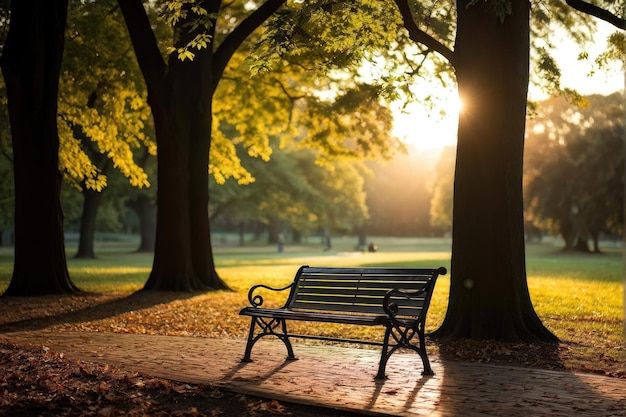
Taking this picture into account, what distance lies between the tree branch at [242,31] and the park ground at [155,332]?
5.52 m

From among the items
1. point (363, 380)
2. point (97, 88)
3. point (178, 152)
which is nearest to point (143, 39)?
point (178, 152)

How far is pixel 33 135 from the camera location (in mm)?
17938

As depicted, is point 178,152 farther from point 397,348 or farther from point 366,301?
point 397,348

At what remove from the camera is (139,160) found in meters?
43.8

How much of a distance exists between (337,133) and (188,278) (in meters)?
8.28

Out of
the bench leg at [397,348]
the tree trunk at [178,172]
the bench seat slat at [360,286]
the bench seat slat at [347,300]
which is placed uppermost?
the tree trunk at [178,172]

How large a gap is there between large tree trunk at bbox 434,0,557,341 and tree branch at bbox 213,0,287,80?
8.44 metres

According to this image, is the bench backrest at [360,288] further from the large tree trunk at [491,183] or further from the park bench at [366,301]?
the large tree trunk at [491,183]

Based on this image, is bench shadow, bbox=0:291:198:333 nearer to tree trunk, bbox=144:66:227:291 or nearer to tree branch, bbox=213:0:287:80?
tree trunk, bbox=144:66:227:291

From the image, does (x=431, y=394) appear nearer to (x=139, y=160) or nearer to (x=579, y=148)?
(x=139, y=160)

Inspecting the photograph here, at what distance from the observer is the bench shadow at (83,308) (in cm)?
1312

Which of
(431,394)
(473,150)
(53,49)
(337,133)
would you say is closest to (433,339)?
(473,150)

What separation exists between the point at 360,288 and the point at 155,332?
4.39m

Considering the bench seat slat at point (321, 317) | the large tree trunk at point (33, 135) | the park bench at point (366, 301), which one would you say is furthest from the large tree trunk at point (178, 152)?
the bench seat slat at point (321, 317)
